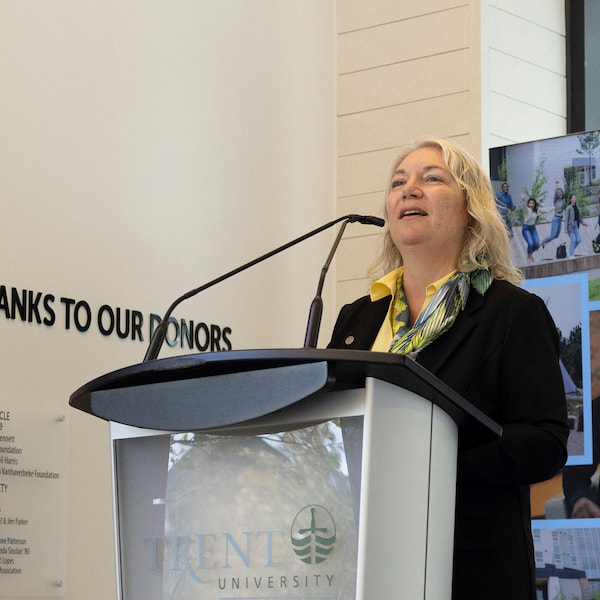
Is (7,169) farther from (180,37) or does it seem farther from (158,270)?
(180,37)

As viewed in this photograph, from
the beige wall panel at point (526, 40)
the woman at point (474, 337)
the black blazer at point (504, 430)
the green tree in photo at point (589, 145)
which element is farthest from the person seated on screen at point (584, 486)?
the beige wall panel at point (526, 40)

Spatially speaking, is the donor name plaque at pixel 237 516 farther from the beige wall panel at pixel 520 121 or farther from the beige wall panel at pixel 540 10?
the beige wall panel at pixel 540 10

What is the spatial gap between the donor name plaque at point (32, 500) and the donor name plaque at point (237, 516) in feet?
4.69

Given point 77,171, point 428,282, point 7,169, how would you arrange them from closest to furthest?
point 428,282 < point 7,169 < point 77,171

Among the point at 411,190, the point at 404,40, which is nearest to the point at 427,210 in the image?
the point at 411,190

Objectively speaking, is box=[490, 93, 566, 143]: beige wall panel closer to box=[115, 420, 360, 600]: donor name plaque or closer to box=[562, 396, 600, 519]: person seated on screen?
box=[562, 396, 600, 519]: person seated on screen

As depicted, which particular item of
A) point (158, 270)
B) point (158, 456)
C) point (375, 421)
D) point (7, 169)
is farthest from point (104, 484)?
point (375, 421)

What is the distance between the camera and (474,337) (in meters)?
1.88

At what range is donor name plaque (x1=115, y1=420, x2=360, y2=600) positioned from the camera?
131 centimetres

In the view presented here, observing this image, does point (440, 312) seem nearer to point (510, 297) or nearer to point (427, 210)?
point (510, 297)

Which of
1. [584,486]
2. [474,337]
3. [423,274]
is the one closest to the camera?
[474,337]

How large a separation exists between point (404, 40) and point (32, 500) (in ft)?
7.68

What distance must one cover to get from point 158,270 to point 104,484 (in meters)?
0.71

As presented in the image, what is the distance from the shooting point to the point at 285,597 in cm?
132
